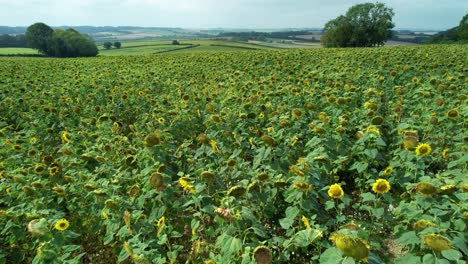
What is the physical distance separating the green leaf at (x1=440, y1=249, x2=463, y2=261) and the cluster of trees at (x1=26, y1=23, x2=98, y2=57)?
6091cm

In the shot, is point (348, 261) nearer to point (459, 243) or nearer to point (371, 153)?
point (459, 243)

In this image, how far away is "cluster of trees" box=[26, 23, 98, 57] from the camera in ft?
184

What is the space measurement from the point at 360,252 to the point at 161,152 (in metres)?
2.69

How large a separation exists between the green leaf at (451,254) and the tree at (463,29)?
60059mm

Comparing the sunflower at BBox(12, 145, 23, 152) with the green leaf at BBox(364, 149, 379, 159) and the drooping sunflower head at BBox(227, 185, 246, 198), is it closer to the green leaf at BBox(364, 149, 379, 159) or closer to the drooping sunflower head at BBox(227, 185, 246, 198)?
the drooping sunflower head at BBox(227, 185, 246, 198)

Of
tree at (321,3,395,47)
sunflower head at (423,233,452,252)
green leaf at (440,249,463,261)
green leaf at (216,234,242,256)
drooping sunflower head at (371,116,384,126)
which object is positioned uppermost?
tree at (321,3,395,47)

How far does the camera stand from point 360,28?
56.1 m

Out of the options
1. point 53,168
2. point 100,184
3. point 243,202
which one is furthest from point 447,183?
point 53,168

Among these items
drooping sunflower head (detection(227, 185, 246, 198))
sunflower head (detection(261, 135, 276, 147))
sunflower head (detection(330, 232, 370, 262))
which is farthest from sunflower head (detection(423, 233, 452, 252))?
sunflower head (detection(261, 135, 276, 147))

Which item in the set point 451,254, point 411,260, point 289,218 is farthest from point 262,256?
point 451,254

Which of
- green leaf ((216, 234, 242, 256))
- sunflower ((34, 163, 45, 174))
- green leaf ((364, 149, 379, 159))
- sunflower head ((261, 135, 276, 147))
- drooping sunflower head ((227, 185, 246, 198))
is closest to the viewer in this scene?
green leaf ((216, 234, 242, 256))

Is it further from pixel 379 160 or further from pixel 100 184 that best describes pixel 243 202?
pixel 379 160

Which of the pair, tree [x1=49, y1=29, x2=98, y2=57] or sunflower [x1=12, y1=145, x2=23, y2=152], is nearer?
sunflower [x1=12, y1=145, x2=23, y2=152]

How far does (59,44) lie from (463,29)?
70.2m
